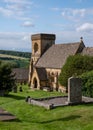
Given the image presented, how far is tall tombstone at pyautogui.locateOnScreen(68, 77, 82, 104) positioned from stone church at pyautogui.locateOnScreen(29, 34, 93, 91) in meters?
33.4

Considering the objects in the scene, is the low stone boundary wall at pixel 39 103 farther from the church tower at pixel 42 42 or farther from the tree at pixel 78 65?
the church tower at pixel 42 42

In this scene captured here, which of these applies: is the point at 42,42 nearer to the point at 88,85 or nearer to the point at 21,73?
the point at 21,73

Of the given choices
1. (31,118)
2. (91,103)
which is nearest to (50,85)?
(91,103)

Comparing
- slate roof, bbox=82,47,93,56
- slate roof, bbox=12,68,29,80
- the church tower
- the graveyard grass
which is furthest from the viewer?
slate roof, bbox=12,68,29,80

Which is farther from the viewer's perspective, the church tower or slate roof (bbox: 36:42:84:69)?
the church tower

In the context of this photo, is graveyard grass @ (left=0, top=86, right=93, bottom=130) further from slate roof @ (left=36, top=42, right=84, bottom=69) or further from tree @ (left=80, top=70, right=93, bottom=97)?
slate roof @ (left=36, top=42, right=84, bottom=69)

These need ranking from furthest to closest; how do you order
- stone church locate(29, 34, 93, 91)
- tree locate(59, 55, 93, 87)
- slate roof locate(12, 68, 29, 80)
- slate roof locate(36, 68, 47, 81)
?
slate roof locate(12, 68, 29, 80)
slate roof locate(36, 68, 47, 81)
stone church locate(29, 34, 93, 91)
tree locate(59, 55, 93, 87)

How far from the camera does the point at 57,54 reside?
70375 millimetres

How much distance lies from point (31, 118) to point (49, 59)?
1893 inches

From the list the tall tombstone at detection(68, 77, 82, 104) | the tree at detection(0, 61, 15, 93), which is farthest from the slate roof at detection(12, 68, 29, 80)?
the tall tombstone at detection(68, 77, 82, 104)

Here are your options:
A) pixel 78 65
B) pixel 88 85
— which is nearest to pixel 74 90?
pixel 88 85

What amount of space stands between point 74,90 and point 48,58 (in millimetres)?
44777

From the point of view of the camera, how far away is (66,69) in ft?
180

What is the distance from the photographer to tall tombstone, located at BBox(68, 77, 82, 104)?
2819cm
